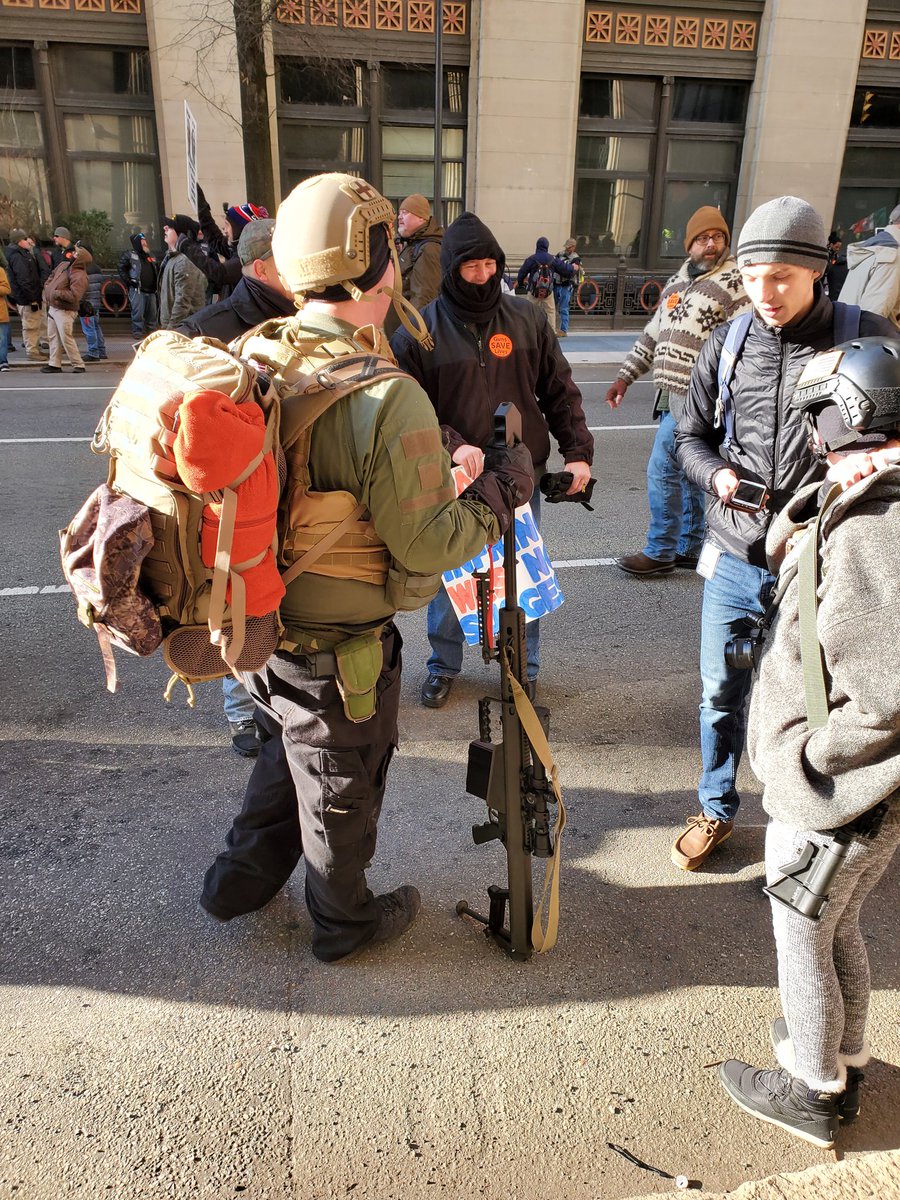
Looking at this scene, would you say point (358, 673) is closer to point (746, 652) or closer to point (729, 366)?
point (746, 652)

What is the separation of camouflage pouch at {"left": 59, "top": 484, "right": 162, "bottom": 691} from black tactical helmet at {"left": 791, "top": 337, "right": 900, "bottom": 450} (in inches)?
56.4

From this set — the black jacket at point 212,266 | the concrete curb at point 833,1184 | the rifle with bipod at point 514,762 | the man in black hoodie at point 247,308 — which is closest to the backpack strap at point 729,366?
the rifle with bipod at point 514,762

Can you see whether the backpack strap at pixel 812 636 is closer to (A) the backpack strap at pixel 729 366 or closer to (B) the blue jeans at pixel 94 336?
(A) the backpack strap at pixel 729 366

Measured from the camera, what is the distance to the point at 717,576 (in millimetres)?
2914

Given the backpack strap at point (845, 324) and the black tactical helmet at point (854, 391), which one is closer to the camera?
the black tactical helmet at point (854, 391)

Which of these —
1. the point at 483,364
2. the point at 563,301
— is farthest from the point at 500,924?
the point at 563,301

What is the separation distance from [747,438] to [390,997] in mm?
1995

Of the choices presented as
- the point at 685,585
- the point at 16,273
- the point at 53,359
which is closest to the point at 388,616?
the point at 685,585

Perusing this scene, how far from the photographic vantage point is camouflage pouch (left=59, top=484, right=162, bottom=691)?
6.03 ft

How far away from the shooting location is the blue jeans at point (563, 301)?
17375 millimetres

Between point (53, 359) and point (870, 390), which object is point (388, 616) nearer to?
point (870, 390)

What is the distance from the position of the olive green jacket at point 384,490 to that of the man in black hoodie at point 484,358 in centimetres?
125

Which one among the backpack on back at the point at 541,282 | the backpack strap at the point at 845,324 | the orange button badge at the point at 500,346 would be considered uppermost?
the backpack strap at the point at 845,324

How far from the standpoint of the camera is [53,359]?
525 inches
